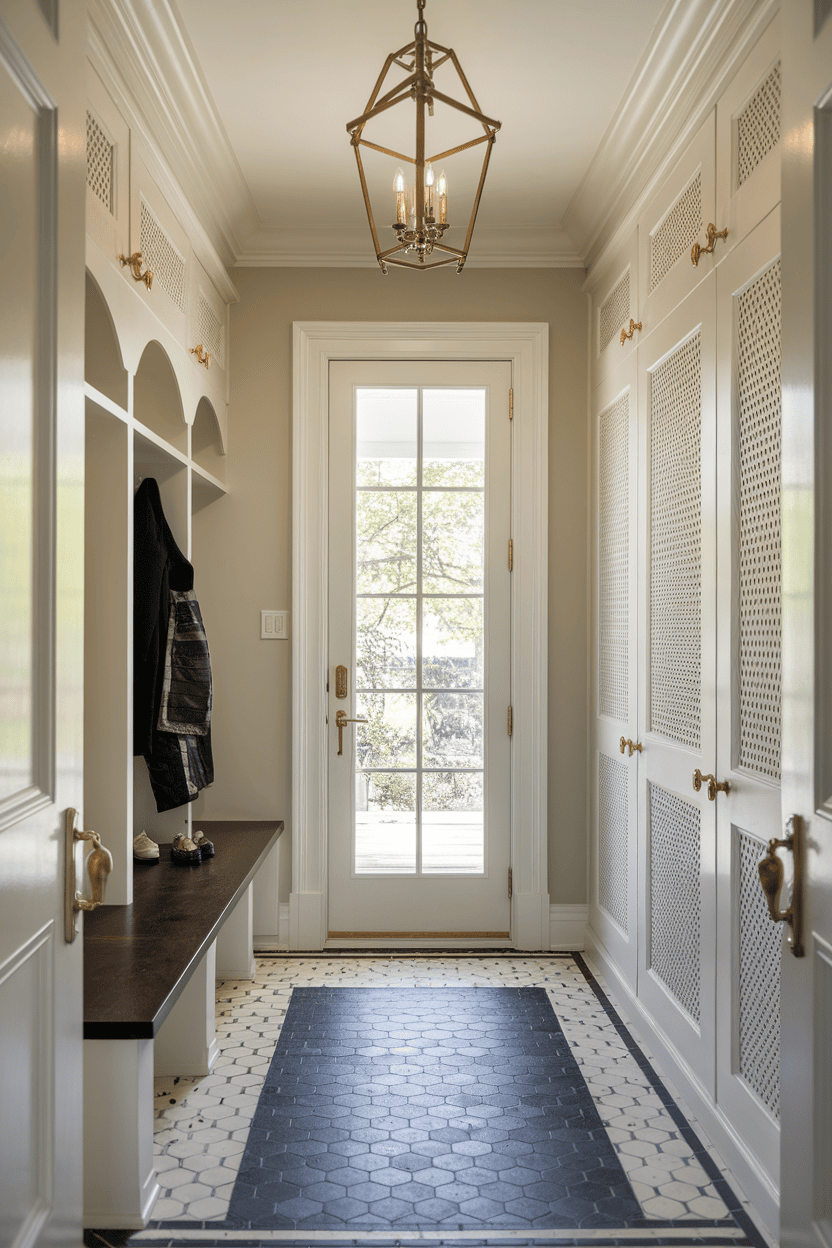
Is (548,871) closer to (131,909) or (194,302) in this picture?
(131,909)

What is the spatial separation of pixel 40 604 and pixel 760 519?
56.9 inches

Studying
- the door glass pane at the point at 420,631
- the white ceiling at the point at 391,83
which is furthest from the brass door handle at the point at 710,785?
the white ceiling at the point at 391,83

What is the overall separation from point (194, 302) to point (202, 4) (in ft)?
3.17

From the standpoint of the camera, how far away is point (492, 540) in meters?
3.54

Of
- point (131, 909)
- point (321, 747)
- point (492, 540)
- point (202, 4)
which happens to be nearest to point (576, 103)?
point (202, 4)

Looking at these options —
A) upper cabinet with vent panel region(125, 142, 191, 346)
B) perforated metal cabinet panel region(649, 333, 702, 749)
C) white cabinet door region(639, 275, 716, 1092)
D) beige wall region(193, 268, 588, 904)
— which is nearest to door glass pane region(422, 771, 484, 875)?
beige wall region(193, 268, 588, 904)

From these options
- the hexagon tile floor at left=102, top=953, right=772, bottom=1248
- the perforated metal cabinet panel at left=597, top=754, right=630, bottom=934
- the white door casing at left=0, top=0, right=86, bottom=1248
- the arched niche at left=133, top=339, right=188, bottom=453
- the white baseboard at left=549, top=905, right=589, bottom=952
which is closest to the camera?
the white door casing at left=0, top=0, right=86, bottom=1248

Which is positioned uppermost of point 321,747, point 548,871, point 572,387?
point 572,387

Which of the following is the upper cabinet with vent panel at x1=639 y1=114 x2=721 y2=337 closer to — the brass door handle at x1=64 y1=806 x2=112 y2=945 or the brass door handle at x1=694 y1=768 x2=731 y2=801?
the brass door handle at x1=694 y1=768 x2=731 y2=801

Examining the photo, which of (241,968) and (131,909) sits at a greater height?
(131,909)

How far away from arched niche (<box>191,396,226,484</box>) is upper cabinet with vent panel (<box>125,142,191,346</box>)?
0.56 meters

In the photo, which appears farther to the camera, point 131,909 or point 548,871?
point 548,871

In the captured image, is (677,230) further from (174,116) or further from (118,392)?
(118,392)

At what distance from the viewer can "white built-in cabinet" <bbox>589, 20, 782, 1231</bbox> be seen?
1.85 meters
